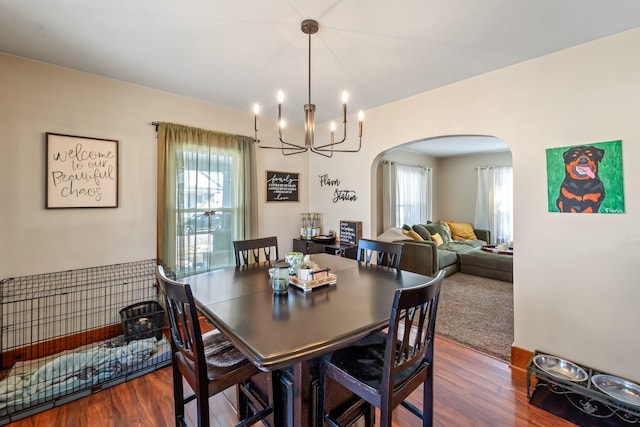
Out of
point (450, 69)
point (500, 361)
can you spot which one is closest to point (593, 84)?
point (450, 69)

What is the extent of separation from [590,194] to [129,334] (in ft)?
13.1

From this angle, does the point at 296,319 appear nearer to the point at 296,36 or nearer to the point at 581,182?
the point at 296,36

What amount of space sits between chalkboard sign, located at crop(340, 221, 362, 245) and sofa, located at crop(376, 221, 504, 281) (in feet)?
2.06

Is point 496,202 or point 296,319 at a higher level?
point 496,202

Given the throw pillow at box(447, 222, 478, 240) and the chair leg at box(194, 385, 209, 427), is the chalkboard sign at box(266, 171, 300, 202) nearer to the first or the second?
the chair leg at box(194, 385, 209, 427)

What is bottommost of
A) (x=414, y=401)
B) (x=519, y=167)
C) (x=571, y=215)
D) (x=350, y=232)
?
(x=414, y=401)

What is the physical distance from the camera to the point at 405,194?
6.17 meters

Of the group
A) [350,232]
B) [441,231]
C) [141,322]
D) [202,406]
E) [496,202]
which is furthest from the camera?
[496,202]

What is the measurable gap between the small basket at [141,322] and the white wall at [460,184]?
22.5 feet

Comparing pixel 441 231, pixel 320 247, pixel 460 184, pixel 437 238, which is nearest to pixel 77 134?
pixel 320 247

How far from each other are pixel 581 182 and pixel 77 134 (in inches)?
168

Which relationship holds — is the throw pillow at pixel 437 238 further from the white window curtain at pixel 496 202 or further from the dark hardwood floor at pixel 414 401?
the dark hardwood floor at pixel 414 401

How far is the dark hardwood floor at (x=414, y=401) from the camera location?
1720 mm

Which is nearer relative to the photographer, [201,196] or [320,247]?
[201,196]
